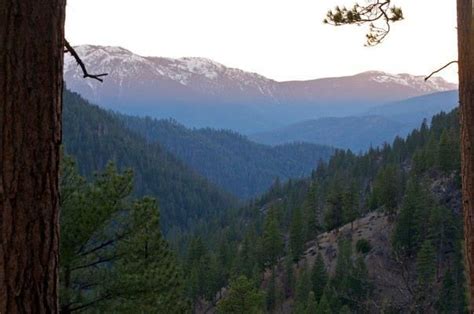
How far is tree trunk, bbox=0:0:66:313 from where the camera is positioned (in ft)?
7.73

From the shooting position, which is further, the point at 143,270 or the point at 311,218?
the point at 311,218

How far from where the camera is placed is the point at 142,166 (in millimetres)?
162750

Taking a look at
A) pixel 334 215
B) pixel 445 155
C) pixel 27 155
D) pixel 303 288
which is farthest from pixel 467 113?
pixel 334 215

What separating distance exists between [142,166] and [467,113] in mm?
161619

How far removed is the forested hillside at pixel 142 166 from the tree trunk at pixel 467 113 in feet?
458

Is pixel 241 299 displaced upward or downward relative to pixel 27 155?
downward

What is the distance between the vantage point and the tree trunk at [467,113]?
12.7ft

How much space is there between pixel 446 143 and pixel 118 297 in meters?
55.7

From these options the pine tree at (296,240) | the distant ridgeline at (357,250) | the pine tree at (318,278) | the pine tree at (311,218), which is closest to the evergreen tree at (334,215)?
the distant ridgeline at (357,250)

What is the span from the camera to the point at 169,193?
15688 centimetres

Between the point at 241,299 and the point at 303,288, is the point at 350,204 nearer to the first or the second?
the point at 303,288

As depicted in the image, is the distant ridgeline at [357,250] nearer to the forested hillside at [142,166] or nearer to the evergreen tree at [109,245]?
Answer: the evergreen tree at [109,245]

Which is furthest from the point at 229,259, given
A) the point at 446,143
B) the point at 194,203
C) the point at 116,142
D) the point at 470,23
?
the point at 116,142

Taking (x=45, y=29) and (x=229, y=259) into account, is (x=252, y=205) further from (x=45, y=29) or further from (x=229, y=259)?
(x=45, y=29)
